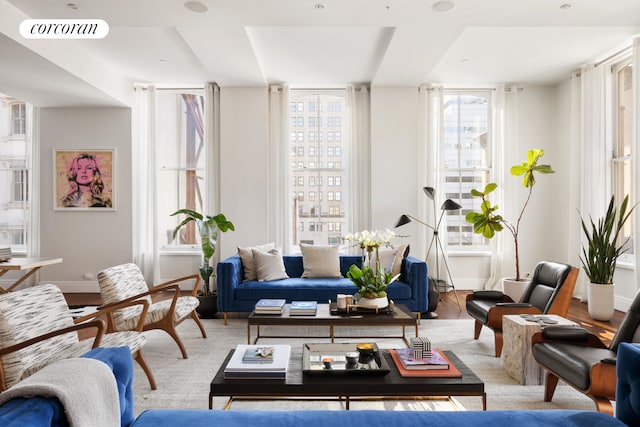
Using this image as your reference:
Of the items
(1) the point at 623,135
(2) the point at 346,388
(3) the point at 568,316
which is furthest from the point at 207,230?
(1) the point at 623,135

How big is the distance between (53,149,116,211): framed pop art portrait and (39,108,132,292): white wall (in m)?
0.08

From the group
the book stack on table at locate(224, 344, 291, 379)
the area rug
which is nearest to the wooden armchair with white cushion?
the area rug

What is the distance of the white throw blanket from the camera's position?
117cm

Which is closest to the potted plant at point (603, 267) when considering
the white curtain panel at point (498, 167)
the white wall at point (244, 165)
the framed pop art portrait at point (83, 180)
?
the white curtain panel at point (498, 167)

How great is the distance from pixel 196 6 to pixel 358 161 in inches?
135

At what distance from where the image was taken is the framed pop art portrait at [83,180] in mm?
6492

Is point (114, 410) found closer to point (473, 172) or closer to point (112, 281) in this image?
point (112, 281)

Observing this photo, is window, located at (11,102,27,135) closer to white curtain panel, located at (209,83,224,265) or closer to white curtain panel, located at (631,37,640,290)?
white curtain panel, located at (209,83,224,265)

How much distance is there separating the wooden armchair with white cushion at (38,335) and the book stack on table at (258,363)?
2.58 feet

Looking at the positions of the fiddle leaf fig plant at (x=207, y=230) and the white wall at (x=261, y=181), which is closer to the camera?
the fiddle leaf fig plant at (x=207, y=230)

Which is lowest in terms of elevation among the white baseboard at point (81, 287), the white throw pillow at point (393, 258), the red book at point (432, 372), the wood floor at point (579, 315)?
the wood floor at point (579, 315)

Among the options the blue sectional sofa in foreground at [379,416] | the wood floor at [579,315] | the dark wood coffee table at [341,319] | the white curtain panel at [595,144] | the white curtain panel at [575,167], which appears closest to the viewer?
the blue sectional sofa in foreground at [379,416]

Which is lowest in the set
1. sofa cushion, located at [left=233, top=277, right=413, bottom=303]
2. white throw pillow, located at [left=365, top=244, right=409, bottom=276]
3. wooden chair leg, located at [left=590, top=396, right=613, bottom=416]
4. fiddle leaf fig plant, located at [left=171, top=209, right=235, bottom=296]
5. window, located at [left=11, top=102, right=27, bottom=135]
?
wooden chair leg, located at [left=590, top=396, right=613, bottom=416]

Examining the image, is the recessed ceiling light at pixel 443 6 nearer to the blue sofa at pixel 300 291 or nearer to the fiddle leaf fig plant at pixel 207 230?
the blue sofa at pixel 300 291
